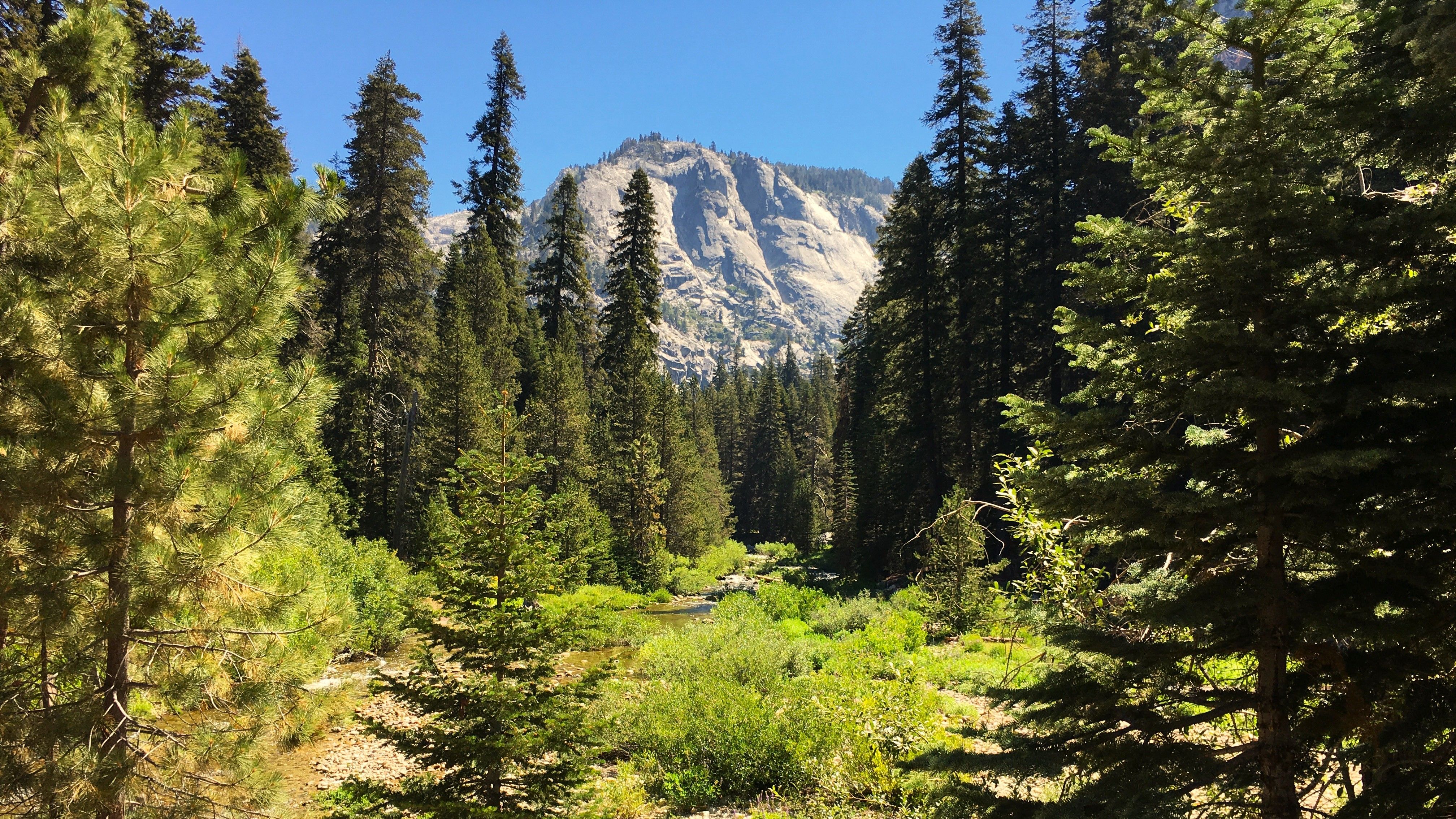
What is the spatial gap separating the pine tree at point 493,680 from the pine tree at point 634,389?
25.6 meters

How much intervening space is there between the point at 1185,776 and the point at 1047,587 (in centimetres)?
313

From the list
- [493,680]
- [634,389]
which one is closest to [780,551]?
[634,389]

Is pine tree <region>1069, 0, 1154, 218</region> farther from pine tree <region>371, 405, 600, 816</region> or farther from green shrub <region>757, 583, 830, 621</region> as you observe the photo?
pine tree <region>371, 405, 600, 816</region>

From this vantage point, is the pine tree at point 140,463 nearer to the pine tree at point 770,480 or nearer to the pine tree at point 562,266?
the pine tree at point 562,266

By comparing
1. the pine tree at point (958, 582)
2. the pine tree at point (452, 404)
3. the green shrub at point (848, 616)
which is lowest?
the green shrub at point (848, 616)

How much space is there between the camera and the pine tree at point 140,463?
13.8 feet

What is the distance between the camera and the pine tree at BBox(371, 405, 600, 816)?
5914 mm

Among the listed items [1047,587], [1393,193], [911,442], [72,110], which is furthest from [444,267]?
[1393,193]

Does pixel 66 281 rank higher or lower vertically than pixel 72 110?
lower

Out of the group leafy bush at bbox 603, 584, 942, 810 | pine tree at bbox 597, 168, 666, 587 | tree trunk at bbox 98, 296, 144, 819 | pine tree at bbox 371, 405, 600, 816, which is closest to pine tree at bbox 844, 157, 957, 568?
pine tree at bbox 597, 168, 666, 587

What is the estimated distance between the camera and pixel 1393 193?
3789 mm

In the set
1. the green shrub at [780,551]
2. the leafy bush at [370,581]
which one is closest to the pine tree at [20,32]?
the leafy bush at [370,581]

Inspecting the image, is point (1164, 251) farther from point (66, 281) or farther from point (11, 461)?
point (11, 461)

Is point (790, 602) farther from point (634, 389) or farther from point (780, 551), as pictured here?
point (780, 551)
